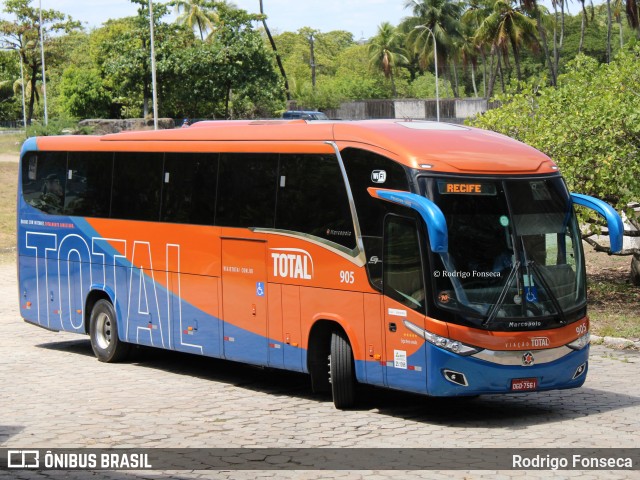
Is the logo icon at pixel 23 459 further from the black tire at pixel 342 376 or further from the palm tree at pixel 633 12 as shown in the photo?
the palm tree at pixel 633 12

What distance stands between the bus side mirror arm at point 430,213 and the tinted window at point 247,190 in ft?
7.24

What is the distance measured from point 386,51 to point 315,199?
321ft

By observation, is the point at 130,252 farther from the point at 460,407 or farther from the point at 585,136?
the point at 585,136

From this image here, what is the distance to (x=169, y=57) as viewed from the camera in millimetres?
65625

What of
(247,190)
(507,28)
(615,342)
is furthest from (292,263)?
(507,28)

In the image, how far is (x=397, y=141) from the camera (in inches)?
485

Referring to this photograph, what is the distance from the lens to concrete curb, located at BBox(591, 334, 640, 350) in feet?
57.5

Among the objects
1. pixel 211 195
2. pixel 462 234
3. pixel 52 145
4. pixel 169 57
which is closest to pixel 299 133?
pixel 211 195

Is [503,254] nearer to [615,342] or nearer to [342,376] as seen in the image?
[342,376]

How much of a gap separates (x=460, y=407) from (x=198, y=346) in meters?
3.83

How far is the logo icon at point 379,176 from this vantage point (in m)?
12.3

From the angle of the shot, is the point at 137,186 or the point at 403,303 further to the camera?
the point at 137,186

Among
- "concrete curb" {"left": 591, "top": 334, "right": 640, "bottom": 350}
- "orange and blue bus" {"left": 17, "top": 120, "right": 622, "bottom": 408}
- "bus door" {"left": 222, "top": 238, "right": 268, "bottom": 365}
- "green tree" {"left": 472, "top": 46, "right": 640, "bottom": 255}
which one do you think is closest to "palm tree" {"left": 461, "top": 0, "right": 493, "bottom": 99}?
"green tree" {"left": 472, "top": 46, "right": 640, "bottom": 255}

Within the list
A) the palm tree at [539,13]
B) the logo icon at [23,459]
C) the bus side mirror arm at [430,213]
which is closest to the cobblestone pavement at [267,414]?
the logo icon at [23,459]
